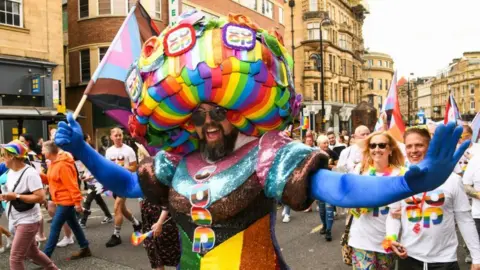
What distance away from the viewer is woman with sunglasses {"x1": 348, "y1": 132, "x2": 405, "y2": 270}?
3.58m

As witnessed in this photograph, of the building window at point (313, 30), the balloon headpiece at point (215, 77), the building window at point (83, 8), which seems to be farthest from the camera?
the building window at point (313, 30)

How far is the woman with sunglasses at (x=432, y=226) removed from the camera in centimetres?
316

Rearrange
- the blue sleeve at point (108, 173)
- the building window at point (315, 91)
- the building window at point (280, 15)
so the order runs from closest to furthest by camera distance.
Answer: the blue sleeve at point (108, 173)
the building window at point (280, 15)
the building window at point (315, 91)

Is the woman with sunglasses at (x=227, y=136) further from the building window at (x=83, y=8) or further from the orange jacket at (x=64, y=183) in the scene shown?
the building window at (x=83, y=8)

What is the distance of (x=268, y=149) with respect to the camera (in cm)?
199

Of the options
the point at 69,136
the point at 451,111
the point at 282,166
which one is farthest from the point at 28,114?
the point at 282,166

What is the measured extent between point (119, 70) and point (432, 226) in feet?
8.92

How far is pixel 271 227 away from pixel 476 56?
127 m

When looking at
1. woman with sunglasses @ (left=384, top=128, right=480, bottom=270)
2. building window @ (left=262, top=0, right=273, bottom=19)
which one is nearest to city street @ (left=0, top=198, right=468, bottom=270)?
woman with sunglasses @ (left=384, top=128, right=480, bottom=270)

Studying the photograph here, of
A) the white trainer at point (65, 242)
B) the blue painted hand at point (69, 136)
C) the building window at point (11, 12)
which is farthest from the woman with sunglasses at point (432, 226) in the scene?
the building window at point (11, 12)

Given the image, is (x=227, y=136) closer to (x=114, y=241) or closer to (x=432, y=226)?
(x=432, y=226)

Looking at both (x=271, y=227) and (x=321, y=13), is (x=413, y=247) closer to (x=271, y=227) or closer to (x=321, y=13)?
(x=271, y=227)

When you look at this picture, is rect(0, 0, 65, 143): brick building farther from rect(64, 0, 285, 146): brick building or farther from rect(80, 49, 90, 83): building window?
rect(80, 49, 90, 83): building window

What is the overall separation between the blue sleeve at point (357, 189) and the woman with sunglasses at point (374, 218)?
1943 mm
